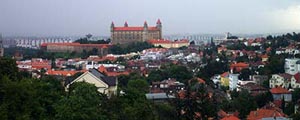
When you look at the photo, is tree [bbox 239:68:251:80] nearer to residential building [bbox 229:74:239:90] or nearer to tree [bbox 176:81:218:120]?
residential building [bbox 229:74:239:90]

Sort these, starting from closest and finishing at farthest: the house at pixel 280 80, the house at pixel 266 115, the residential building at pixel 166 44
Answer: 1. the house at pixel 266 115
2. the house at pixel 280 80
3. the residential building at pixel 166 44

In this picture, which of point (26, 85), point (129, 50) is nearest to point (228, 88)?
point (26, 85)

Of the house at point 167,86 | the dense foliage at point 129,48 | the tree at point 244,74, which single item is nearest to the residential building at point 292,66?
the tree at point 244,74

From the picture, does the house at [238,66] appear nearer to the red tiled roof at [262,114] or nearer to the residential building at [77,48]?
the red tiled roof at [262,114]

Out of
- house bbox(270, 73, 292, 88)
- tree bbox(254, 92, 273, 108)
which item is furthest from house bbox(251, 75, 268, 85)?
tree bbox(254, 92, 273, 108)

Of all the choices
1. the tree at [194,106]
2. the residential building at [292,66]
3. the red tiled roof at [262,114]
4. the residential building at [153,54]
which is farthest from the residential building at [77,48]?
the tree at [194,106]

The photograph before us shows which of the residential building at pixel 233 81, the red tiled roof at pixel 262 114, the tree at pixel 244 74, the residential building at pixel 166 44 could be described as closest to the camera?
the red tiled roof at pixel 262 114

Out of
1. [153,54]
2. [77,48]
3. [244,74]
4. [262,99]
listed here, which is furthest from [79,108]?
[77,48]

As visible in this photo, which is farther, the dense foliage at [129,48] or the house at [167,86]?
the dense foliage at [129,48]

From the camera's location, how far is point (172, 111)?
522 inches

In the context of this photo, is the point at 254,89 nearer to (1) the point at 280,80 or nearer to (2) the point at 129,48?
(1) the point at 280,80

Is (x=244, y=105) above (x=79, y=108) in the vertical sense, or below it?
below

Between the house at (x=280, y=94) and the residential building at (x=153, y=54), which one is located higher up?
the residential building at (x=153, y=54)

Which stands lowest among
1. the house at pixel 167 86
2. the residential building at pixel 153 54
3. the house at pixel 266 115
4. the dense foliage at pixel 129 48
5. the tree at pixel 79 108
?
the house at pixel 167 86
